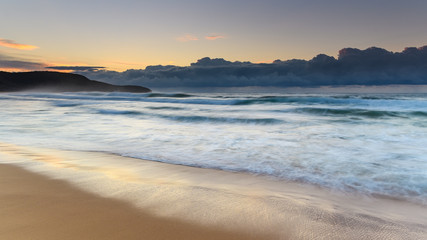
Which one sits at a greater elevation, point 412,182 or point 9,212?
point 9,212

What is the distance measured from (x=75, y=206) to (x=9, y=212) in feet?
1.27

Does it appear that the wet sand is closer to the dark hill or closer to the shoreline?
the shoreline

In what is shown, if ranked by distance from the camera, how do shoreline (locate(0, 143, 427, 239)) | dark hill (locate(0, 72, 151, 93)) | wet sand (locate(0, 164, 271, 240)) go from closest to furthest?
wet sand (locate(0, 164, 271, 240)) < shoreline (locate(0, 143, 427, 239)) < dark hill (locate(0, 72, 151, 93))

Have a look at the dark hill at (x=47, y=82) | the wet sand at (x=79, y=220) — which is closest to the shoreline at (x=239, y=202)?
the wet sand at (x=79, y=220)

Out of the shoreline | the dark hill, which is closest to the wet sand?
the shoreline

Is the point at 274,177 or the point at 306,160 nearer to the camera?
the point at 274,177

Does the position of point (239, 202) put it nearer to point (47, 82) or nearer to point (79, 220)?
point (79, 220)

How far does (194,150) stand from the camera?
191 inches

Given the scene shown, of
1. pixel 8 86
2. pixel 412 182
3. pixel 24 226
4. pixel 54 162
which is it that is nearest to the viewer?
pixel 24 226

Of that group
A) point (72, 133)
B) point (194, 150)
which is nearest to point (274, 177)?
point (194, 150)

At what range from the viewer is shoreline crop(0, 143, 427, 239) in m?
1.77

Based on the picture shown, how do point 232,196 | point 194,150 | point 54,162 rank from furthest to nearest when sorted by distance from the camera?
point 194,150 → point 54,162 → point 232,196

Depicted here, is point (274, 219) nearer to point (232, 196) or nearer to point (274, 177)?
point (232, 196)

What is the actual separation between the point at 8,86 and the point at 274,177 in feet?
389
